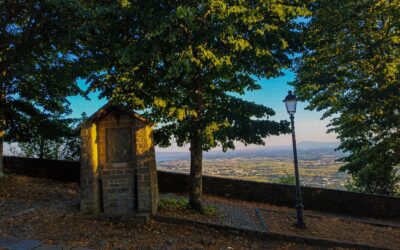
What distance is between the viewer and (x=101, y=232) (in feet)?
26.9

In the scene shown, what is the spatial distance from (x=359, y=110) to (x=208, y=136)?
8.99 meters

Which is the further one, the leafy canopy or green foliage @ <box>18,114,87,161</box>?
green foliage @ <box>18,114,87,161</box>

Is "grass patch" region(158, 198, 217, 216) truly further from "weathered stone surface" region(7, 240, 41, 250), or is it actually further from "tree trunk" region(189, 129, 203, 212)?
"weathered stone surface" region(7, 240, 41, 250)

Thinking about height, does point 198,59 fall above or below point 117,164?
above

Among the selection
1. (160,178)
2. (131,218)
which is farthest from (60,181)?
(131,218)

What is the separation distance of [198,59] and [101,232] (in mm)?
5579

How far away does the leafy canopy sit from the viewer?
27.7 ft

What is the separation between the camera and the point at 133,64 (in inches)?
372

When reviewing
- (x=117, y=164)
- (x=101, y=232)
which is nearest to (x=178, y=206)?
(x=117, y=164)

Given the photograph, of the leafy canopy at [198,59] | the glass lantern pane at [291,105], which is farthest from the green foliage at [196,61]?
the glass lantern pane at [291,105]

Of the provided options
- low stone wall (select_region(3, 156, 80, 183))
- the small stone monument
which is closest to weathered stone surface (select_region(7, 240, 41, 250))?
the small stone monument

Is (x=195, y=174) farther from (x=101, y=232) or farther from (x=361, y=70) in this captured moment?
(x=361, y=70)

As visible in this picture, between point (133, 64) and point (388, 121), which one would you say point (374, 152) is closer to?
point (388, 121)

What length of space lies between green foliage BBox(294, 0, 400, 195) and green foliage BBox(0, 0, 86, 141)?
384 inches
